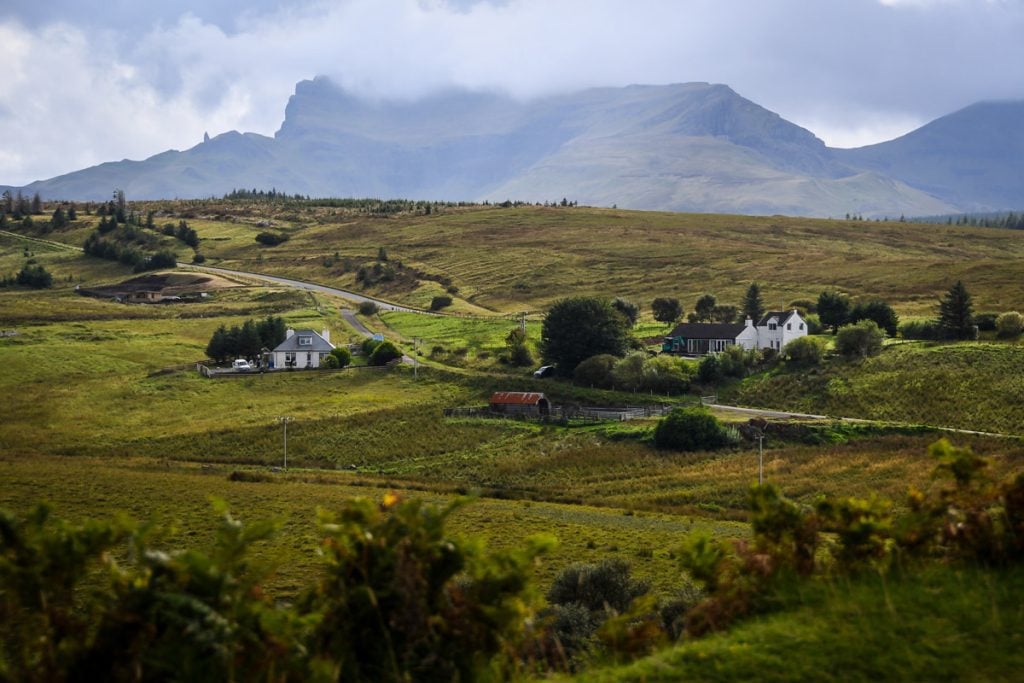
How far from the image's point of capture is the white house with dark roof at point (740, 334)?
253 ft

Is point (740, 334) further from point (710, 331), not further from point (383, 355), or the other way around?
point (383, 355)

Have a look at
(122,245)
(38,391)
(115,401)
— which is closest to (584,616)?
(115,401)

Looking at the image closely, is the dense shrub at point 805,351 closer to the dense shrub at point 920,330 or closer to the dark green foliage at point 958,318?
the dense shrub at point 920,330

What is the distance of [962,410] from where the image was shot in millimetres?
57375

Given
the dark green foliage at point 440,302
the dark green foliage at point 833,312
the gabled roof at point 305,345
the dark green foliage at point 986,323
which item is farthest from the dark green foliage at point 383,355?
the dark green foliage at point 986,323

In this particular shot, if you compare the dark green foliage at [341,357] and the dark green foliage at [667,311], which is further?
the dark green foliage at [667,311]

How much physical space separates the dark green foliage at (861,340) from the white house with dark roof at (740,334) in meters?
5.31

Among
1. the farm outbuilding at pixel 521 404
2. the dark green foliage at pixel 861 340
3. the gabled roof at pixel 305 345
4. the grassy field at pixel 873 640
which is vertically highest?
the grassy field at pixel 873 640

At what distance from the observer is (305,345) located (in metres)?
84.4

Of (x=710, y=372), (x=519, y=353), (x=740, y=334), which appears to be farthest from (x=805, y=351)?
(x=519, y=353)

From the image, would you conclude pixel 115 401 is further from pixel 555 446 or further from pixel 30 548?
pixel 30 548

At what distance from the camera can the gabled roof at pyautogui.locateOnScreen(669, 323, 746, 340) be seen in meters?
79.8

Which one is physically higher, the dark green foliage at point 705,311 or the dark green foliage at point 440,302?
the dark green foliage at point 705,311

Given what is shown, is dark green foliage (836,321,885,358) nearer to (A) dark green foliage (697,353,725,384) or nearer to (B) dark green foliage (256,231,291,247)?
(A) dark green foliage (697,353,725,384)
